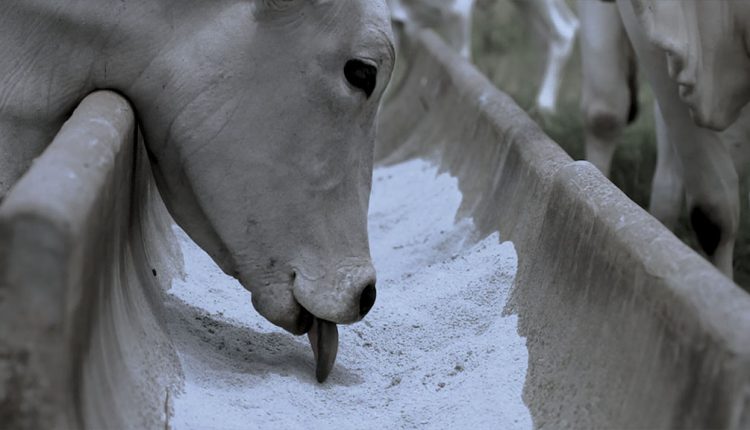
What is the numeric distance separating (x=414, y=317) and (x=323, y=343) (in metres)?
0.51

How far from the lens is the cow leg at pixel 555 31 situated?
7.79 m

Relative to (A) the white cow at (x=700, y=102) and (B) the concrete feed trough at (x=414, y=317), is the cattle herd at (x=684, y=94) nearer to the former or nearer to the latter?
(A) the white cow at (x=700, y=102)

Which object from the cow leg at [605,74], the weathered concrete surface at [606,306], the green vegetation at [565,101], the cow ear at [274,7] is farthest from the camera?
the green vegetation at [565,101]

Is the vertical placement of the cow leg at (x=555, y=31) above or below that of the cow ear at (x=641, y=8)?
below

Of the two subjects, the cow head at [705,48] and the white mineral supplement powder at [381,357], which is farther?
the cow head at [705,48]

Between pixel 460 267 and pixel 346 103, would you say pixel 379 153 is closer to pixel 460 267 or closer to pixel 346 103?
pixel 460 267

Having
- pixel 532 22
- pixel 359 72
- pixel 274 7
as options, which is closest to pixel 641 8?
pixel 359 72

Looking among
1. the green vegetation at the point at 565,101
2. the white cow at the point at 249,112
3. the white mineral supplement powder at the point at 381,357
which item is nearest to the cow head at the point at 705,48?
the white mineral supplement powder at the point at 381,357

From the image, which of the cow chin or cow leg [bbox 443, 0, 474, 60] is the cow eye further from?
cow leg [bbox 443, 0, 474, 60]

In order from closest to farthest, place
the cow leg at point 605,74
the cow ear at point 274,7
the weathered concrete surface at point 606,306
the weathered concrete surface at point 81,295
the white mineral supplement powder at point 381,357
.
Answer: the weathered concrete surface at point 81,295 → the weathered concrete surface at point 606,306 → the white mineral supplement powder at point 381,357 → the cow ear at point 274,7 → the cow leg at point 605,74

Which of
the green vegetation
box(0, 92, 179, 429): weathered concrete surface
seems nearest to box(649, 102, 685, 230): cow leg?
the green vegetation

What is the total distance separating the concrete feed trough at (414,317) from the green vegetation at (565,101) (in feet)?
4.72

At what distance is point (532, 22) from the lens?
26.9ft

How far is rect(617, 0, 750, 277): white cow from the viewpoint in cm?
301
